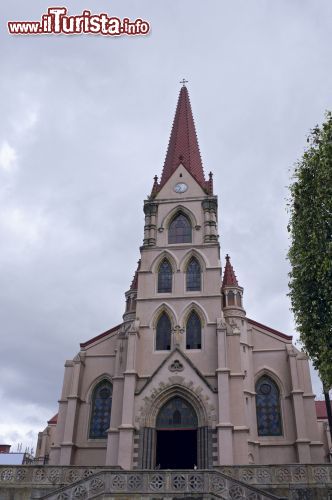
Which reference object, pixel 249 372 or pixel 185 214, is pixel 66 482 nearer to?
pixel 249 372

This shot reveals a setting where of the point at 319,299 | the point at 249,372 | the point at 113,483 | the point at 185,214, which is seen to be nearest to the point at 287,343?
the point at 249,372

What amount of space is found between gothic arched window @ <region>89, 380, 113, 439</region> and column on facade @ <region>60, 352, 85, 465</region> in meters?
1.25

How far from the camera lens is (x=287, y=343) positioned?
31.9 meters

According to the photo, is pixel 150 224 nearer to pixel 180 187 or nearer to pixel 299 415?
pixel 180 187

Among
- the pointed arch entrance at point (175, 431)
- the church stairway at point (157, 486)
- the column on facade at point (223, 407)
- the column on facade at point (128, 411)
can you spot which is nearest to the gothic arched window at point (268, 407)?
the column on facade at point (223, 407)

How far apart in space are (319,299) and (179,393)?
12864 millimetres

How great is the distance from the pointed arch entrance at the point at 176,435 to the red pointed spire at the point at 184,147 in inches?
655

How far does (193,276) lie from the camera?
32.6 metres

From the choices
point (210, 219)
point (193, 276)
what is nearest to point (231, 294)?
point (193, 276)

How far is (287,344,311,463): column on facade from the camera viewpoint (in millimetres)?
27297

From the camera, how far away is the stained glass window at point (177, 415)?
27469 millimetres

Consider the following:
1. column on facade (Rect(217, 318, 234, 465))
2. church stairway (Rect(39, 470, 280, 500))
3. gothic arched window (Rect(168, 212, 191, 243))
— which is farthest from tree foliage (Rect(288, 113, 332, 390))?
gothic arched window (Rect(168, 212, 191, 243))

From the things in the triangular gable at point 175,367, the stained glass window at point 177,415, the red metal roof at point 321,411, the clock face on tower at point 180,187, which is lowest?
the stained glass window at point 177,415

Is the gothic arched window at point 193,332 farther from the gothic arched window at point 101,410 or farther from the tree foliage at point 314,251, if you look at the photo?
the tree foliage at point 314,251
